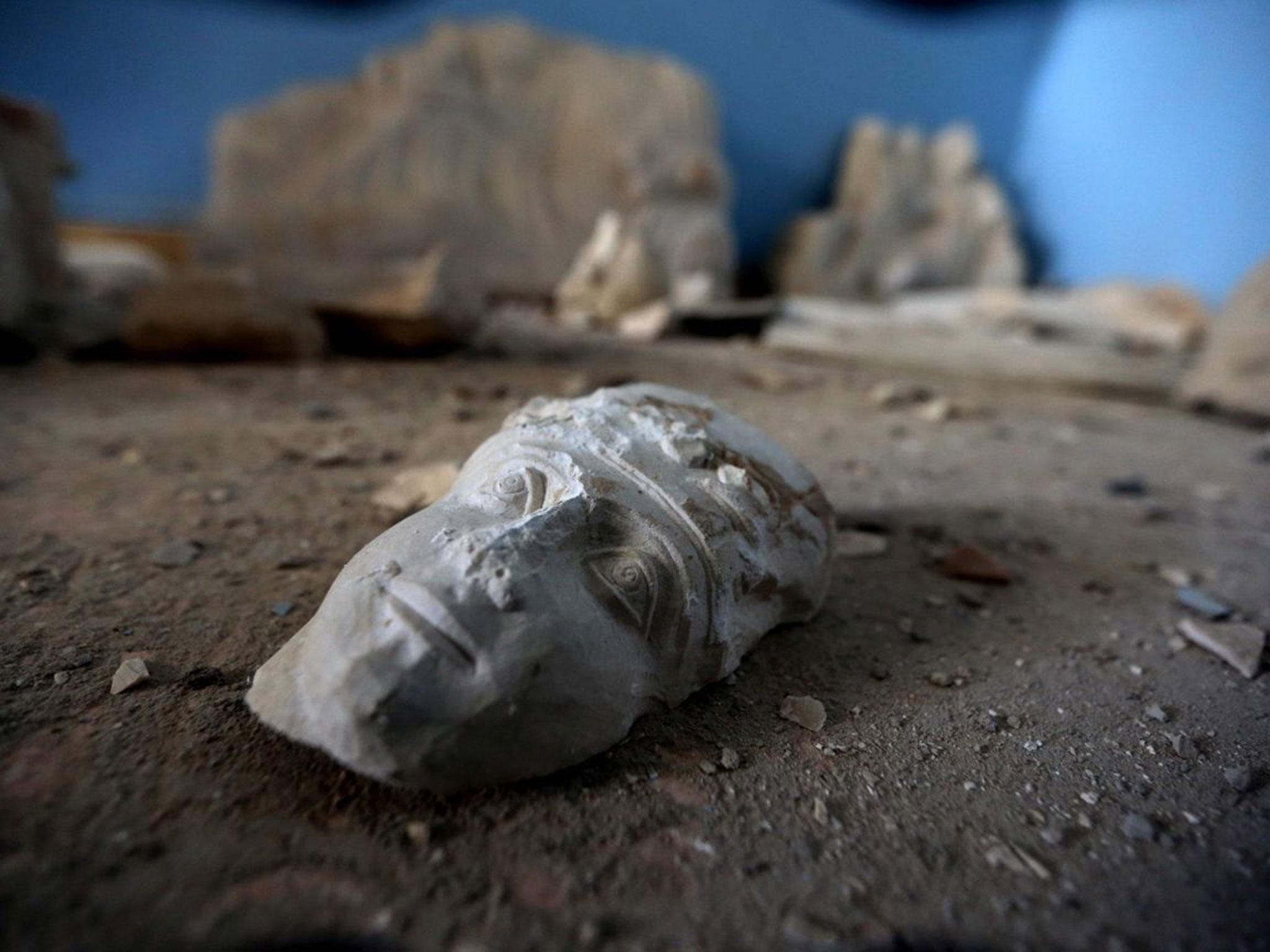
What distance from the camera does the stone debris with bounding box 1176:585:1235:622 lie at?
6.80ft

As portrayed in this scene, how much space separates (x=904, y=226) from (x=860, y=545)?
9590 millimetres

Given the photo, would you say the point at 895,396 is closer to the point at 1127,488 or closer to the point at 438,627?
the point at 1127,488

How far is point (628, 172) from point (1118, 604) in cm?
828

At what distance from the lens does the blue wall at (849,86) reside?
18.8 feet

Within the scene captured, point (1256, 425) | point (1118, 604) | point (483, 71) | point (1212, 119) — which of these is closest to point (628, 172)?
point (483, 71)

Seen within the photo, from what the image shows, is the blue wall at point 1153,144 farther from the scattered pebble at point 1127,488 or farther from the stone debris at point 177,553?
the stone debris at point 177,553

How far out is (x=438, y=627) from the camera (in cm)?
112

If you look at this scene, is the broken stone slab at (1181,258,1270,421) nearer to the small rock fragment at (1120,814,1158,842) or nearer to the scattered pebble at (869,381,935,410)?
the scattered pebble at (869,381,935,410)

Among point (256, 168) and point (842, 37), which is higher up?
point (842, 37)

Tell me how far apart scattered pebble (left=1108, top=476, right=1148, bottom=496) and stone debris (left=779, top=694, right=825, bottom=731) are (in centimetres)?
234

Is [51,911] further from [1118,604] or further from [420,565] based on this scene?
[1118,604]

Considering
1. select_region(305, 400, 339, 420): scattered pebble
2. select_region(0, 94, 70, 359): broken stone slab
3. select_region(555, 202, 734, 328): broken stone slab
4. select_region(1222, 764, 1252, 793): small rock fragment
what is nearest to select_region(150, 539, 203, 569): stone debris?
select_region(305, 400, 339, 420): scattered pebble

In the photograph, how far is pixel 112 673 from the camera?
1423 mm

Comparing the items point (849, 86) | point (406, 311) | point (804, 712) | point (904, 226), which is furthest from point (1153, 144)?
point (804, 712)
